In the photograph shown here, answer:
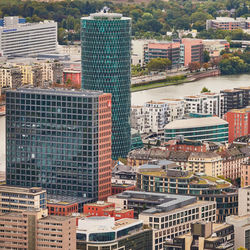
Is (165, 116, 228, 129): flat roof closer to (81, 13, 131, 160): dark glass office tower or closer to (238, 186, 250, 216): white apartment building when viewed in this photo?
(81, 13, 131, 160): dark glass office tower

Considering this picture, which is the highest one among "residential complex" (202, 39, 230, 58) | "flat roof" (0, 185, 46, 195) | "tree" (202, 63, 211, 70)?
"residential complex" (202, 39, 230, 58)

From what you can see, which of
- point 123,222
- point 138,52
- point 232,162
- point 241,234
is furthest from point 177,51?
point 123,222

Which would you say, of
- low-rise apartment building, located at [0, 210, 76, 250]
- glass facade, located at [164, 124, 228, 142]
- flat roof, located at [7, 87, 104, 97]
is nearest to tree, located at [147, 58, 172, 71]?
glass facade, located at [164, 124, 228, 142]

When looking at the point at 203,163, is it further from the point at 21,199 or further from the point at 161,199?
the point at 21,199

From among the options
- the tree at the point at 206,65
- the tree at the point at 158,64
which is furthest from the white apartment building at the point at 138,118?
the tree at the point at 206,65

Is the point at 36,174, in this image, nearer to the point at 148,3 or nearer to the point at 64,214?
the point at 64,214

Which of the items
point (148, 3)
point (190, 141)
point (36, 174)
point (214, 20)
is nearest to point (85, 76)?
point (190, 141)
